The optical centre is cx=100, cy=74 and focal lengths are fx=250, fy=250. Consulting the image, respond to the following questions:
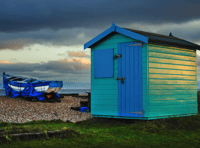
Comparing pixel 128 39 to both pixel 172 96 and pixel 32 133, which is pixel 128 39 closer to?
pixel 172 96

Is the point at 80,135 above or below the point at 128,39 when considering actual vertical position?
below

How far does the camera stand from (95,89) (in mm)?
10086

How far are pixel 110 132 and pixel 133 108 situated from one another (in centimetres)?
205

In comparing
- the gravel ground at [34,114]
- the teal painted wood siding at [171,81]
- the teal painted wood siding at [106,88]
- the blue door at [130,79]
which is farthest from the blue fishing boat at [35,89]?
the teal painted wood siding at [171,81]

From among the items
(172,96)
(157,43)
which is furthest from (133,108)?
(157,43)

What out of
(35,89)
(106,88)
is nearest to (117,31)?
(106,88)

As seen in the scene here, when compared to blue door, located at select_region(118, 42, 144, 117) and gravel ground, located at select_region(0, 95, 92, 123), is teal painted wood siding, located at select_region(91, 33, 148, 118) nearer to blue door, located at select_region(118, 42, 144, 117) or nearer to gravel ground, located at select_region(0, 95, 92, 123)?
blue door, located at select_region(118, 42, 144, 117)

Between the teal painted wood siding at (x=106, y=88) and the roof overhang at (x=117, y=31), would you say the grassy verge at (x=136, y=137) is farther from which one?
the roof overhang at (x=117, y=31)

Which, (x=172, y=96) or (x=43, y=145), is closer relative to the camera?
(x=43, y=145)

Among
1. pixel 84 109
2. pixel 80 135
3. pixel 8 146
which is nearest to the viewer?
pixel 8 146

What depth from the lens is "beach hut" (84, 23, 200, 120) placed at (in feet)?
29.6

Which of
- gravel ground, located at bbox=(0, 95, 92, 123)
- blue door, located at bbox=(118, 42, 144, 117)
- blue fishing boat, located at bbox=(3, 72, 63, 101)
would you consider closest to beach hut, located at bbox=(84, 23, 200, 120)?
blue door, located at bbox=(118, 42, 144, 117)

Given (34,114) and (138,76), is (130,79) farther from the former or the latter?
(34,114)

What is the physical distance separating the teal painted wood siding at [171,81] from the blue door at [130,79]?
369mm
